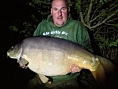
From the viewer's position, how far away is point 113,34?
6.77 meters

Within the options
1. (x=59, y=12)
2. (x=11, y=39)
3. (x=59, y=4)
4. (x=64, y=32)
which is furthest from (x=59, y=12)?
(x=11, y=39)

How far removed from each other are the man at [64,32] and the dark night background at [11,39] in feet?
7.08

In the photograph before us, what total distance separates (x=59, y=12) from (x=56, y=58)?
2.82 ft

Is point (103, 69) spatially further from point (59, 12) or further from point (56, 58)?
point (59, 12)

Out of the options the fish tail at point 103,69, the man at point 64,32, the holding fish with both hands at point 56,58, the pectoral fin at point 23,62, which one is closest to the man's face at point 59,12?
the man at point 64,32

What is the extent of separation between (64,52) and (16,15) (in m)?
5.12

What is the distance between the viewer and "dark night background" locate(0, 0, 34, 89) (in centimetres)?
633

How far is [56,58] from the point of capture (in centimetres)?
366

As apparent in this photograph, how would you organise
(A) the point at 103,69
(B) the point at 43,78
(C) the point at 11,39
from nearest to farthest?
(A) the point at 103,69 → (B) the point at 43,78 → (C) the point at 11,39

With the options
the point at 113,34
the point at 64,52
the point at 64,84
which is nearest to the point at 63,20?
the point at 64,52

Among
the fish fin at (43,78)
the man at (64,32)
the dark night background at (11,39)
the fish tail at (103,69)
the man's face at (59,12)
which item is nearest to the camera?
the fish tail at (103,69)

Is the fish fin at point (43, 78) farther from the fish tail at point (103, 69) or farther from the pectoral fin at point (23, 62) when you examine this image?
the fish tail at point (103, 69)

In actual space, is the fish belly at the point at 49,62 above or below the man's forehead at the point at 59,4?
below

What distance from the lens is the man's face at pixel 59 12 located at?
4168 millimetres
